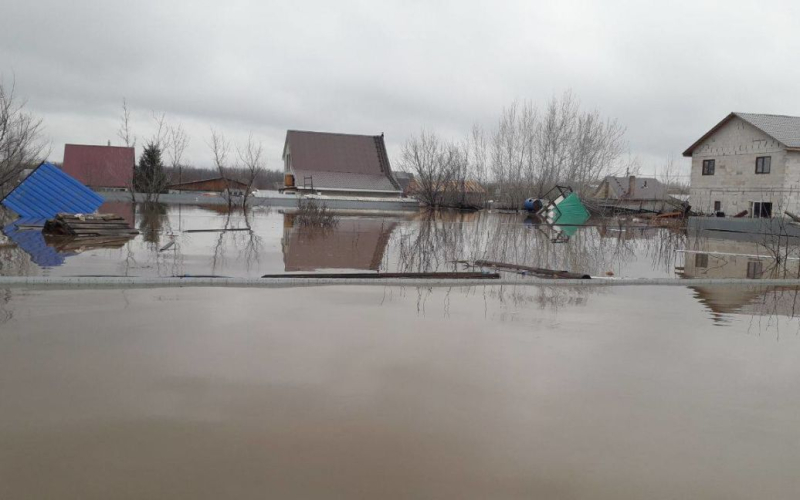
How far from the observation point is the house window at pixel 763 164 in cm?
2686

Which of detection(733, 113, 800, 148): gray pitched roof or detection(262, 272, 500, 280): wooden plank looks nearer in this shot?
detection(262, 272, 500, 280): wooden plank

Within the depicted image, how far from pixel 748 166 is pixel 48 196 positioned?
27.6m

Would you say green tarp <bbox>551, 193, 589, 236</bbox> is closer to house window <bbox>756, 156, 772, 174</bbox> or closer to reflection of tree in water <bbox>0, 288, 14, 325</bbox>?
house window <bbox>756, 156, 772, 174</bbox>

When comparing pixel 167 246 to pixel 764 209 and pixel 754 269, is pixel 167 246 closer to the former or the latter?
pixel 754 269

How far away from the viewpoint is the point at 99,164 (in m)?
40.0

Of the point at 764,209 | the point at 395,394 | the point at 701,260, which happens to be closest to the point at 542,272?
the point at 701,260

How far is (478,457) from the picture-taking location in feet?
10.8

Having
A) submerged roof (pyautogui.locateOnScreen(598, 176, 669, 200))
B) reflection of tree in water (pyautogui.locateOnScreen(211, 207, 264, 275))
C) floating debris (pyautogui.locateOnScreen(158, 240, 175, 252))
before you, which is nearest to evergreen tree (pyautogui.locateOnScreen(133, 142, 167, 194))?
reflection of tree in water (pyautogui.locateOnScreen(211, 207, 264, 275))

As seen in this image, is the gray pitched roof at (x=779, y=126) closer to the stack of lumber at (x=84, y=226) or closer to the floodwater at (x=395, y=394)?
the floodwater at (x=395, y=394)

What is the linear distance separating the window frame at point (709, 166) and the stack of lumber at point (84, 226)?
88.6 feet

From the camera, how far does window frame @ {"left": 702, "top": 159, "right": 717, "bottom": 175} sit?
98.8ft

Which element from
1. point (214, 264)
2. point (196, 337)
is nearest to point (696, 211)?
point (214, 264)

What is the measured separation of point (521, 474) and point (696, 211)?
29.5 m

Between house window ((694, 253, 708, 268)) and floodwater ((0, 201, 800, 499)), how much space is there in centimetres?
432
